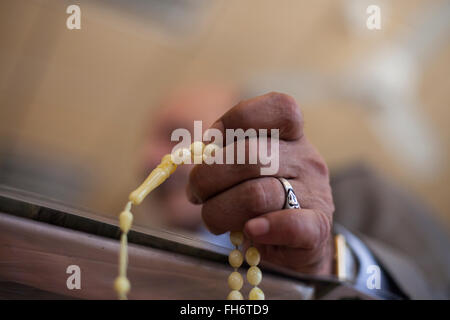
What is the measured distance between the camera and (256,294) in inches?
11.6

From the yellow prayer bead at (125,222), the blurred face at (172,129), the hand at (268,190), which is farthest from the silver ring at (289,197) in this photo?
the blurred face at (172,129)

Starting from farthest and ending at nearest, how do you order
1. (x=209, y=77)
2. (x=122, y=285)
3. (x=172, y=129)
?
(x=209, y=77), (x=172, y=129), (x=122, y=285)

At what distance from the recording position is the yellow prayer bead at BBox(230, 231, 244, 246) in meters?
0.32

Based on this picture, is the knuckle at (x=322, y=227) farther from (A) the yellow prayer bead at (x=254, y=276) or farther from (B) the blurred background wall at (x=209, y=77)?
(B) the blurred background wall at (x=209, y=77)

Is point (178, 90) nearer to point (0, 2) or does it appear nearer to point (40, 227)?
point (0, 2)

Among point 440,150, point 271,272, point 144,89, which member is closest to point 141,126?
point 144,89

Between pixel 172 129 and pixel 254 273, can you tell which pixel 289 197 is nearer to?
pixel 254 273

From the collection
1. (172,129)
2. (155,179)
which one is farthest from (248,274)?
(172,129)

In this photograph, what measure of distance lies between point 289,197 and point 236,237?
0.06 metres

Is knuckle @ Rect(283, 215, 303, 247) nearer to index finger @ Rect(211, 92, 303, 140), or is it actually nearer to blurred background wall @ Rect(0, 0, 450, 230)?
index finger @ Rect(211, 92, 303, 140)

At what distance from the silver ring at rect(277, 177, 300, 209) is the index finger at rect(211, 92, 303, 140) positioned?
0.14 ft

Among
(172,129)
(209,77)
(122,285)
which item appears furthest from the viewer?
(209,77)

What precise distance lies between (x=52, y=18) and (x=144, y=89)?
1.17 ft

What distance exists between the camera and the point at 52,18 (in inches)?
30.2
